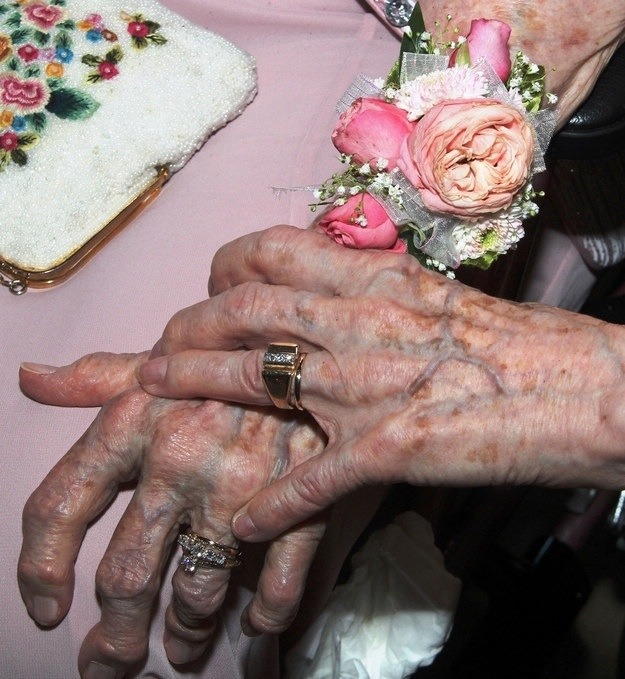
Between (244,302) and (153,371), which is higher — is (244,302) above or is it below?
above

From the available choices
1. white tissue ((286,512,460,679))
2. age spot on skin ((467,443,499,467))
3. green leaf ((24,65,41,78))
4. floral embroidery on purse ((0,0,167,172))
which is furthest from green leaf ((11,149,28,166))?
white tissue ((286,512,460,679))

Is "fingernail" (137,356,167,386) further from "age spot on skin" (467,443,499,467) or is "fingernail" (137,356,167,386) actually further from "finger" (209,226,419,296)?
"age spot on skin" (467,443,499,467)

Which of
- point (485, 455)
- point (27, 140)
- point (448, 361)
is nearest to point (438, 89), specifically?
point (448, 361)

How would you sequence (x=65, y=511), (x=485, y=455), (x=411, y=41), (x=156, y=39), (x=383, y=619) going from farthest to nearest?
(x=383, y=619)
(x=156, y=39)
(x=411, y=41)
(x=65, y=511)
(x=485, y=455)

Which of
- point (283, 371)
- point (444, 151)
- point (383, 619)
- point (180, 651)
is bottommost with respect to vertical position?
point (383, 619)

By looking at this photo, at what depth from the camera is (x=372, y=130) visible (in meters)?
0.92

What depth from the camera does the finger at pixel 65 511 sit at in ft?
2.90

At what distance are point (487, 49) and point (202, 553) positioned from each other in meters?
0.69

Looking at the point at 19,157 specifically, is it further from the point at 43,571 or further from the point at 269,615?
the point at 269,615

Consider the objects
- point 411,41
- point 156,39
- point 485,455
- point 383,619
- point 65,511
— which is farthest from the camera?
point 383,619

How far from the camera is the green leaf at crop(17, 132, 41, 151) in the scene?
3.36ft

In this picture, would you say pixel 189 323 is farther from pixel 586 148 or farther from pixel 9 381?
pixel 586 148

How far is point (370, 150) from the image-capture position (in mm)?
936

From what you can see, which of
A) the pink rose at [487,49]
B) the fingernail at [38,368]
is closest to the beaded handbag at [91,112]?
the fingernail at [38,368]
